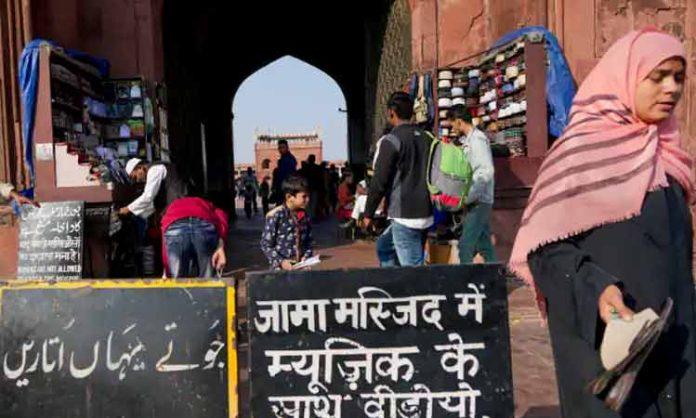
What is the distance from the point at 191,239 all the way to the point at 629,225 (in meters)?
3.11

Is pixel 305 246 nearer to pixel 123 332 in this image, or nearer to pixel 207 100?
pixel 123 332

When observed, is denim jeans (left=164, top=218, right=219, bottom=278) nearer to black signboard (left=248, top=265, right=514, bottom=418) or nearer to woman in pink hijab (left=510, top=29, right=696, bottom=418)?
black signboard (left=248, top=265, right=514, bottom=418)

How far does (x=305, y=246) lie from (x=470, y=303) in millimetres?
1642

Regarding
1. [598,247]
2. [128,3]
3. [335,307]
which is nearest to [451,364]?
[335,307]

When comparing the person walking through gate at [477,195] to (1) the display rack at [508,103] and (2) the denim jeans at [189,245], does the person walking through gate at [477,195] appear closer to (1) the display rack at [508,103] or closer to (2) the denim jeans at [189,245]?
(1) the display rack at [508,103]

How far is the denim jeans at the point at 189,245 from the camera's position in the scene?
4.41 m

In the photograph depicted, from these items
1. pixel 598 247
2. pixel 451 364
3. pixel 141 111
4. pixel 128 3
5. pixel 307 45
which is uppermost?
pixel 307 45

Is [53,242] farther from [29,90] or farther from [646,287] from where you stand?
[646,287]

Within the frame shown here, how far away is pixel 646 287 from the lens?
1.86 metres

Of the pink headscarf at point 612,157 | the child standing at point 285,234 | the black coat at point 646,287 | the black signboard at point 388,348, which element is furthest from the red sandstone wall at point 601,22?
the black coat at point 646,287

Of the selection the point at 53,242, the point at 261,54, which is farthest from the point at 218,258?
the point at 261,54

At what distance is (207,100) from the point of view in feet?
51.1

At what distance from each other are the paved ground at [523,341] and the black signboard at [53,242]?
2.07 metres

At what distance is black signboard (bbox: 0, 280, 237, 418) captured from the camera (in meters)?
2.61
